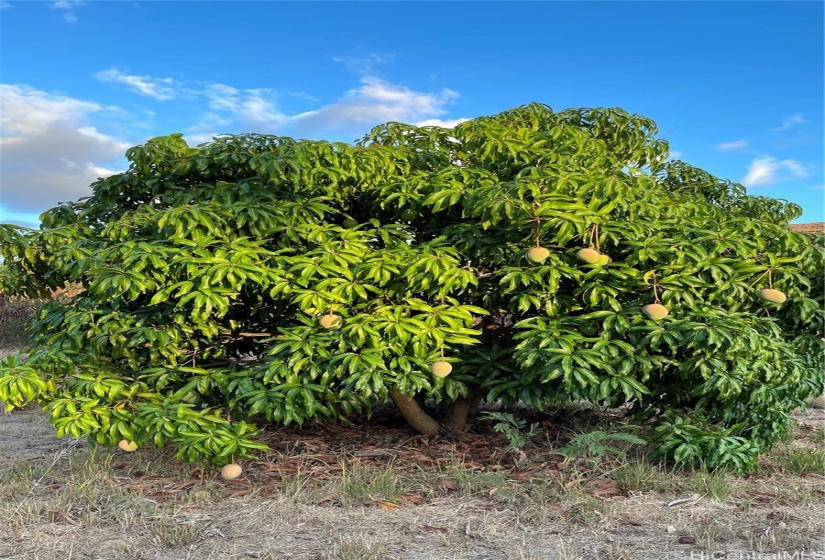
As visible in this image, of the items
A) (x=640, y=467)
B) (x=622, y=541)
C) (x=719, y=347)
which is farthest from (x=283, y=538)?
(x=719, y=347)

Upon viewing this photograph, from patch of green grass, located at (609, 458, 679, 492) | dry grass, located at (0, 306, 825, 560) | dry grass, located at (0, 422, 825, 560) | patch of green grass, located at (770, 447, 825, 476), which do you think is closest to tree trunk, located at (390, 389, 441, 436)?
dry grass, located at (0, 306, 825, 560)

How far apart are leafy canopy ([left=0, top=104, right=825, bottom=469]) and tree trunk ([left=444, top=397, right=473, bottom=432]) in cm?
93

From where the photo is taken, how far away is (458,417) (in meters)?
5.56

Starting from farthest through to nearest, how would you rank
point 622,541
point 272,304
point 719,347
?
1. point 272,304
2. point 719,347
3. point 622,541

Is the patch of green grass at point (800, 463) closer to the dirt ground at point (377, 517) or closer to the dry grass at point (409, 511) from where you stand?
the dry grass at point (409, 511)

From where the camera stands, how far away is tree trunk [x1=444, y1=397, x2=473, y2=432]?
218 inches

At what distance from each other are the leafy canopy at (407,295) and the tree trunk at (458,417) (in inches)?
36.8

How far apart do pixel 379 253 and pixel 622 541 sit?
1967 millimetres

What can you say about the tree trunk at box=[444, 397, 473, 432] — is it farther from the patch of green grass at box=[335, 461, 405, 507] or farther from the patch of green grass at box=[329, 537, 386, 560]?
the patch of green grass at box=[329, 537, 386, 560]

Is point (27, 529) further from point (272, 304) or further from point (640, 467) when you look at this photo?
point (640, 467)

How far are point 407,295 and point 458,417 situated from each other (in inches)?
76.5

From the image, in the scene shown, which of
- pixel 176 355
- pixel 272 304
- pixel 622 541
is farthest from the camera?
pixel 272 304

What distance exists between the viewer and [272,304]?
491 centimetres

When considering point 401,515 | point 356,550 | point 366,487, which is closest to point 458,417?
point 366,487
